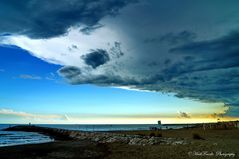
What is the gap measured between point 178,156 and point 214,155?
2769mm

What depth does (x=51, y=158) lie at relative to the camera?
28.6 metres

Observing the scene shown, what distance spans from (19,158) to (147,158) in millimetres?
11732

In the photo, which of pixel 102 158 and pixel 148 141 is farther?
pixel 148 141

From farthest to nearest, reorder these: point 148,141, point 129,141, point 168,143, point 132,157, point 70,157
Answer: point 129,141, point 148,141, point 168,143, point 70,157, point 132,157

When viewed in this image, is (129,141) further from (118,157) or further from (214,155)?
(214,155)

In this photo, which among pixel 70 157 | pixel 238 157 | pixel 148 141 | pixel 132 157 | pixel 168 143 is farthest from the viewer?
pixel 148 141

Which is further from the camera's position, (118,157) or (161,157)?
(118,157)

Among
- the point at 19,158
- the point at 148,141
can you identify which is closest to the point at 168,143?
the point at 148,141

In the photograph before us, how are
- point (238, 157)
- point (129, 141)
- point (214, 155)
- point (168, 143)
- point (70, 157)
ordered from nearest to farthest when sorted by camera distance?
point (238, 157) < point (214, 155) < point (70, 157) < point (168, 143) < point (129, 141)

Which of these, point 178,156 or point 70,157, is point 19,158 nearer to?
point 70,157

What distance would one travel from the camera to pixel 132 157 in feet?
88.9

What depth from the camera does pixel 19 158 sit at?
94.0 feet

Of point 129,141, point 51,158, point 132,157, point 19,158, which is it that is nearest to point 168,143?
point 129,141

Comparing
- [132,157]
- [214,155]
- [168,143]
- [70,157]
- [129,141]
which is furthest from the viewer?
[129,141]
